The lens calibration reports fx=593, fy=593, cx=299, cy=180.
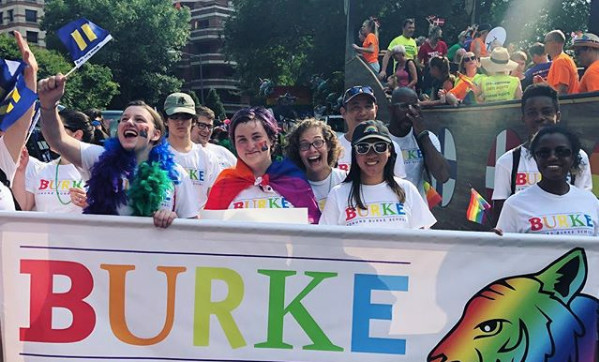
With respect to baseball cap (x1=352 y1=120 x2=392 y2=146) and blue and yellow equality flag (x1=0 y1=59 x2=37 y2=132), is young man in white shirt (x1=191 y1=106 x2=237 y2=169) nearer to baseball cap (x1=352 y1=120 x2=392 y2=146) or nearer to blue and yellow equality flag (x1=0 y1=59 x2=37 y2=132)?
blue and yellow equality flag (x1=0 y1=59 x2=37 y2=132)

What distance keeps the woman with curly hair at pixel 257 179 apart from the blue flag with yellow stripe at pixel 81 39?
1061 mm

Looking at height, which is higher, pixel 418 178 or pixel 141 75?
pixel 141 75

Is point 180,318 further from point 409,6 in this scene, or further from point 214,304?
point 409,6

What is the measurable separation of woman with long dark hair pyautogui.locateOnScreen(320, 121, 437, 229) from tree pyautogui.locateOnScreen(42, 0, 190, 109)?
135ft

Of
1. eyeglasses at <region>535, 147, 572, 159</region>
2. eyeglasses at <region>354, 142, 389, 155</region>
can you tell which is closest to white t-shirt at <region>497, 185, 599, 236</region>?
eyeglasses at <region>535, 147, 572, 159</region>

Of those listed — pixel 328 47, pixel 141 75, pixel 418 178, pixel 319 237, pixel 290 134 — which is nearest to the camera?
pixel 319 237

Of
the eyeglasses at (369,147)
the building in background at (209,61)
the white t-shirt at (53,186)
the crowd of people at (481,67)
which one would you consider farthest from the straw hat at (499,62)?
the building in background at (209,61)

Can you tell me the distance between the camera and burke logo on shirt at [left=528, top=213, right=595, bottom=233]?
9.16 feet

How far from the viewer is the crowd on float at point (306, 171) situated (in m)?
2.75

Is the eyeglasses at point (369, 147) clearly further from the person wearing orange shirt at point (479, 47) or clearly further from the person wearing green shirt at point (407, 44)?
the person wearing green shirt at point (407, 44)

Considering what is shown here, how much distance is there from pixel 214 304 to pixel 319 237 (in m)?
0.54

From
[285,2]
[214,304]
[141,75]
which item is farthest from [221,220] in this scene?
[141,75]

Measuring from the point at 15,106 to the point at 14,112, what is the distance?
3 cm

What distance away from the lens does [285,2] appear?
30078mm
